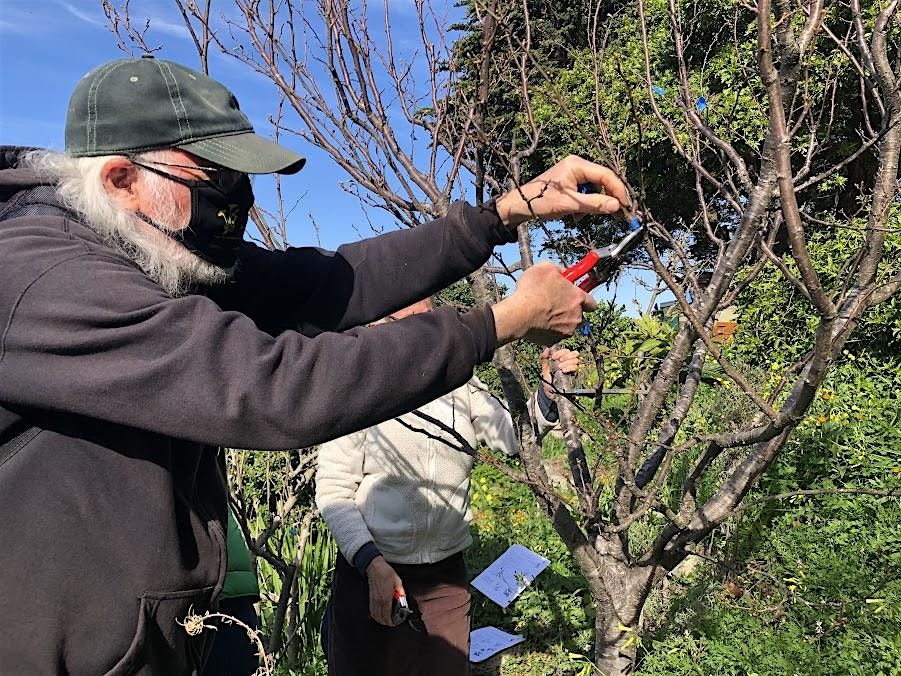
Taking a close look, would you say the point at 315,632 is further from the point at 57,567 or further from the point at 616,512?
the point at 57,567

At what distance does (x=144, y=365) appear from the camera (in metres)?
1.07

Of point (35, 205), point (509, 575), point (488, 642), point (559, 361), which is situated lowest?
point (488, 642)

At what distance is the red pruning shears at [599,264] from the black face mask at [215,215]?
721 millimetres

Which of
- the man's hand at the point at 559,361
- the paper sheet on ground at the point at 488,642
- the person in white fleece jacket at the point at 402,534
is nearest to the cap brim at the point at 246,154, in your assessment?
the man's hand at the point at 559,361

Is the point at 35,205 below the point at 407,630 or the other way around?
the other way around

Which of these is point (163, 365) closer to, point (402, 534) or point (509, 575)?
point (402, 534)

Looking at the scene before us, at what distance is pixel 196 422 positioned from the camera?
108 centimetres

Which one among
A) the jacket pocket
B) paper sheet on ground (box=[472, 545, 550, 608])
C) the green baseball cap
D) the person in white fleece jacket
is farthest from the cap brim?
paper sheet on ground (box=[472, 545, 550, 608])

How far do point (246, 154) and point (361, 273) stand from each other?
55 cm

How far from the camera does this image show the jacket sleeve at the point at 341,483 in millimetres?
2422

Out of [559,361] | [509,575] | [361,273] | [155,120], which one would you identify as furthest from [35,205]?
[509,575]

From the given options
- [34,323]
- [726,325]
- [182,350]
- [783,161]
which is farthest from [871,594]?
[726,325]

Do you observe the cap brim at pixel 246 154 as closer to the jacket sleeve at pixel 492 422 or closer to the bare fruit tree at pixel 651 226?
the bare fruit tree at pixel 651 226

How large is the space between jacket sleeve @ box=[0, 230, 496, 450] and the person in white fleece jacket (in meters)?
1.31
